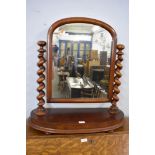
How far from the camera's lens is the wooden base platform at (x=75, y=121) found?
977 mm

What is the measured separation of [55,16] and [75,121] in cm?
69

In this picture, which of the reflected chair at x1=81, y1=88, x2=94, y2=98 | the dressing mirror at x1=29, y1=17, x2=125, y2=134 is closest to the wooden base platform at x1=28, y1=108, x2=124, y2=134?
the dressing mirror at x1=29, y1=17, x2=125, y2=134

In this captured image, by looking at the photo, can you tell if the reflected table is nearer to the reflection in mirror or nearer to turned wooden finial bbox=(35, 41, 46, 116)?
the reflection in mirror

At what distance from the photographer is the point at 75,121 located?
1065 millimetres

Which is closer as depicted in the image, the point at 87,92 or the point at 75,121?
the point at 75,121

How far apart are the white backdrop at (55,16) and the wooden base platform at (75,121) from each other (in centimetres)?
12

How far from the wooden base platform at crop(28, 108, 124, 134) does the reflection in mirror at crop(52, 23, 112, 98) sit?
0.38 ft

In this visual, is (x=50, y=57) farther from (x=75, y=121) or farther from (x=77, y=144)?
(x=77, y=144)

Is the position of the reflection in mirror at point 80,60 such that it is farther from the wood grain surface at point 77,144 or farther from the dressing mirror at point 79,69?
the wood grain surface at point 77,144

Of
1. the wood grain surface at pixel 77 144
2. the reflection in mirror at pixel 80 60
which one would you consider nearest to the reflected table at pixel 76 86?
the reflection in mirror at pixel 80 60

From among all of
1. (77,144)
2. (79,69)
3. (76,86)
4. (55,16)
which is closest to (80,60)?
(79,69)

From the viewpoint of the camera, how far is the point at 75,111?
1.24 m
